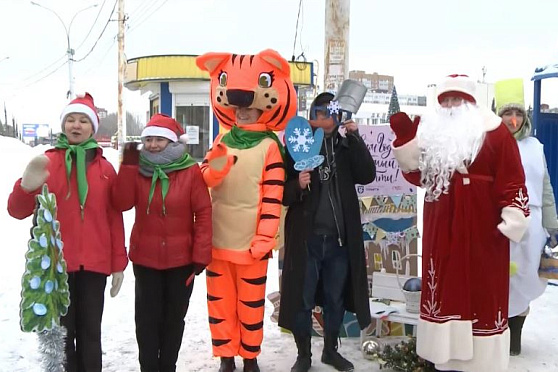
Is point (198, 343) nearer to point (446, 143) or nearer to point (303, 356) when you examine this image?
point (303, 356)

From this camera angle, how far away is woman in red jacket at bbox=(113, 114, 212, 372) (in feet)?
11.0

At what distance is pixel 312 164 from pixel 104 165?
4.01 ft

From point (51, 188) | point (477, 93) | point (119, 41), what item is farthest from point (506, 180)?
point (119, 41)

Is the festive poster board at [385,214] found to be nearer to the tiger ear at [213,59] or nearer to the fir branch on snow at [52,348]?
the tiger ear at [213,59]

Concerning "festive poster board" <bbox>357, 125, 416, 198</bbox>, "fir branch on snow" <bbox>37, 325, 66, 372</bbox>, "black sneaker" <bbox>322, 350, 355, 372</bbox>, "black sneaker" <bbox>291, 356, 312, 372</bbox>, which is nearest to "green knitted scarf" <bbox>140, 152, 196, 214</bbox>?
"fir branch on snow" <bbox>37, 325, 66, 372</bbox>

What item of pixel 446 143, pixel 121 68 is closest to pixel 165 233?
pixel 446 143

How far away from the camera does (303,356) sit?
390 centimetres

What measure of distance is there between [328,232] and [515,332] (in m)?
1.67

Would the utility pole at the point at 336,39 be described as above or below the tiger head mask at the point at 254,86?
above

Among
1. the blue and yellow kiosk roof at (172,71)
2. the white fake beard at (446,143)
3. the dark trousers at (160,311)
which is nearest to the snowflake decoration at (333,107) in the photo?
the white fake beard at (446,143)

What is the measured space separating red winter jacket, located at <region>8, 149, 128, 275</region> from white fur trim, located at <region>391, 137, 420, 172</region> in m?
1.69

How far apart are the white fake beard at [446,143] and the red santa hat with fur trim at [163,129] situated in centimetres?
143

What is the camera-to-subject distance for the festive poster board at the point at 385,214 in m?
4.57

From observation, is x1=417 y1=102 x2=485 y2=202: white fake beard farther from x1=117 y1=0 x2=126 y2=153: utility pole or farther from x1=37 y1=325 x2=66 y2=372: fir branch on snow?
x1=117 y1=0 x2=126 y2=153: utility pole
